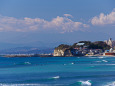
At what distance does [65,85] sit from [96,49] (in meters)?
158

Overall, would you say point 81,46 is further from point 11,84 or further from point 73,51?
point 11,84

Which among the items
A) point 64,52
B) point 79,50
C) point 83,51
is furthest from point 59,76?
point 83,51

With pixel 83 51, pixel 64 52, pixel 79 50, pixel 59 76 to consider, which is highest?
pixel 79 50

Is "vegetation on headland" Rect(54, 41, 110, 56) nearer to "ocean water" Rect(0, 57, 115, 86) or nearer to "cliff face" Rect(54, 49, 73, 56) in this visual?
"cliff face" Rect(54, 49, 73, 56)

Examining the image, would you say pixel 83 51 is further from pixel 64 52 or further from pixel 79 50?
pixel 64 52

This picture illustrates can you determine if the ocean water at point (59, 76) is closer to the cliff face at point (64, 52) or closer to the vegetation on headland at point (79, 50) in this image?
the cliff face at point (64, 52)

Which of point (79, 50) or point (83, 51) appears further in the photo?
point (83, 51)

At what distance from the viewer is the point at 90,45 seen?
194 metres

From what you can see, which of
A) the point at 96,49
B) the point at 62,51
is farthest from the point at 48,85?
the point at 96,49

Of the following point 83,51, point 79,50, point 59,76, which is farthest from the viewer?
point 83,51

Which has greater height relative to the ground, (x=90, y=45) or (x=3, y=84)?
(x=90, y=45)

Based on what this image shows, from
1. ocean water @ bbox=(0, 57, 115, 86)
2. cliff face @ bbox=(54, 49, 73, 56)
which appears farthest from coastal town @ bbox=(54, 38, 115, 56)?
ocean water @ bbox=(0, 57, 115, 86)

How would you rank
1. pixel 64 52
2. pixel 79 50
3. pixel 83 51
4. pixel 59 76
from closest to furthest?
1. pixel 59 76
2. pixel 64 52
3. pixel 79 50
4. pixel 83 51

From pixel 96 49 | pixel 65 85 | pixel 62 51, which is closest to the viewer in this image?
pixel 65 85
